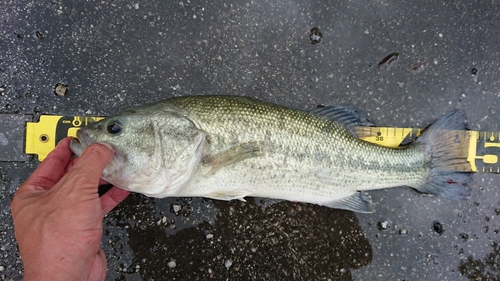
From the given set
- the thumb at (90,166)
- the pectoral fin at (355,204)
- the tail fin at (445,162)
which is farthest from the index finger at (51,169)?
the tail fin at (445,162)

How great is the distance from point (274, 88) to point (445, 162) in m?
1.61

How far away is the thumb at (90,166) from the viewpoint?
207 cm

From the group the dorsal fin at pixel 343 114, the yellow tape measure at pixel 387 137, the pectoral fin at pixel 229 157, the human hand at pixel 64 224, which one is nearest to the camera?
the human hand at pixel 64 224

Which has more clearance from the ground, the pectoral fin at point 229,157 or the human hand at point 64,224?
the pectoral fin at point 229,157

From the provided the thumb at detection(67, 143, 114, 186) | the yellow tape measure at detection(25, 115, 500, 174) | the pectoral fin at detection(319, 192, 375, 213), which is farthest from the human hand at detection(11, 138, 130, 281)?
the pectoral fin at detection(319, 192, 375, 213)

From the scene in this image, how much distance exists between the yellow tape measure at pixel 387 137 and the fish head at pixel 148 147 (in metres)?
0.76

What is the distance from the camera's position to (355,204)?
2885 mm

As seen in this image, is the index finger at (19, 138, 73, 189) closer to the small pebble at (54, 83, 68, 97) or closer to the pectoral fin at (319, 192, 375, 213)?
the small pebble at (54, 83, 68, 97)

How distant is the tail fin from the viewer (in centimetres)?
292

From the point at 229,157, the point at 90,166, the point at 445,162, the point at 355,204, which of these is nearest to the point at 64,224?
the point at 90,166

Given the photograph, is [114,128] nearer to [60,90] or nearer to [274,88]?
[60,90]

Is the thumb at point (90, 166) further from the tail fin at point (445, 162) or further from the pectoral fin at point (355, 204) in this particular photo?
the tail fin at point (445, 162)

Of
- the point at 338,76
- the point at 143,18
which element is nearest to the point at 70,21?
the point at 143,18

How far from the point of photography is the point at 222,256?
309cm
